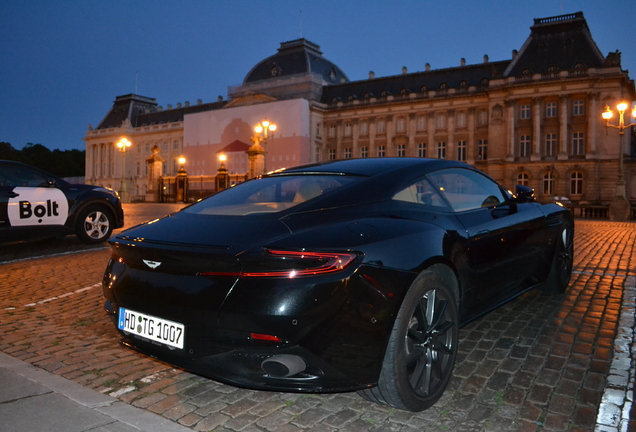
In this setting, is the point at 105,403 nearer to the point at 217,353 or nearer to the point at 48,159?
the point at 217,353

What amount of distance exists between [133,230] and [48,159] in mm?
120971

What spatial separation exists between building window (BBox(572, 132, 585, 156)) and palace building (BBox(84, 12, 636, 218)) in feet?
0.34

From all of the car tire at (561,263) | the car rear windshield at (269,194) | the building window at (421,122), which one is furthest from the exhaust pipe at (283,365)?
the building window at (421,122)

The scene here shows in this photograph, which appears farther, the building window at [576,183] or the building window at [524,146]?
the building window at [524,146]

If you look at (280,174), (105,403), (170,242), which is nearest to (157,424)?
(105,403)

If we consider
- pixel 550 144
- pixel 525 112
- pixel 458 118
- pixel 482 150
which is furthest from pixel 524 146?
pixel 458 118

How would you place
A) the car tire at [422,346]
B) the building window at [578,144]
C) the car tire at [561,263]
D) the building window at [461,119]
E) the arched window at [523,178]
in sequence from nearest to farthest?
the car tire at [422,346] < the car tire at [561,263] < the building window at [578,144] < the arched window at [523,178] < the building window at [461,119]

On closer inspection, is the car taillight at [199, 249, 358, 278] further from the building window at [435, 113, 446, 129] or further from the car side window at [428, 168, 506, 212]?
the building window at [435, 113, 446, 129]

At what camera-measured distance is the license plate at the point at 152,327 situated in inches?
98.6

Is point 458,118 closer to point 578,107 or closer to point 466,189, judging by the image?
point 578,107

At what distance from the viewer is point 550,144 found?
5344 cm

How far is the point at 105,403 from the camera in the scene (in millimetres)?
2822

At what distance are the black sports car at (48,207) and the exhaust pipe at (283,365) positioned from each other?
7.57 metres

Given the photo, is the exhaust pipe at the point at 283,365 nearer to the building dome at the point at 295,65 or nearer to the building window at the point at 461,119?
the building window at the point at 461,119
